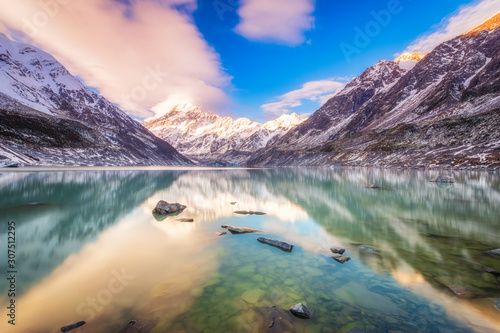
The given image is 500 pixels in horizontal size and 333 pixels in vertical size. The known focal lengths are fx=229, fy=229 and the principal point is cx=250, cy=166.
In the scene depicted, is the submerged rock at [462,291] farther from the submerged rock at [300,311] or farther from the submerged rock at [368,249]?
the submerged rock at [300,311]

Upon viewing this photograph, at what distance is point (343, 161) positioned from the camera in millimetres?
168125

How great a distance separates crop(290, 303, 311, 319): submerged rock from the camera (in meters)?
7.44

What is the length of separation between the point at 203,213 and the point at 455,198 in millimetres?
32763

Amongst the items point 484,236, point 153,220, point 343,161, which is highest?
point 343,161

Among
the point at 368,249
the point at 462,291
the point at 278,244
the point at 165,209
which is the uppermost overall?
the point at 165,209

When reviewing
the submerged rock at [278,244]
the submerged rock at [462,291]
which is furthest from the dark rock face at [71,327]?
the submerged rock at [462,291]

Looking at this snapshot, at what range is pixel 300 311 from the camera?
24.7ft

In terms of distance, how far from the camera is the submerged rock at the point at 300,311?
7.44 m

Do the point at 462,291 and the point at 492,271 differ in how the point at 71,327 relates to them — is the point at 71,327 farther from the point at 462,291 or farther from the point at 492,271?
the point at 492,271

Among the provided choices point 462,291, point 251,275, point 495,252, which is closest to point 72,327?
point 251,275

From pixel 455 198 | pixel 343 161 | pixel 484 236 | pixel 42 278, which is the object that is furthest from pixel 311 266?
pixel 343 161

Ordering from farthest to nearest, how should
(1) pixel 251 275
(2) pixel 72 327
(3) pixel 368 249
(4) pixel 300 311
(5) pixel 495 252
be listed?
(3) pixel 368 249 → (5) pixel 495 252 → (1) pixel 251 275 → (4) pixel 300 311 → (2) pixel 72 327

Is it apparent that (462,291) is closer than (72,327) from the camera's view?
No

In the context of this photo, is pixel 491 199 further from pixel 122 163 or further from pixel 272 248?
pixel 122 163
